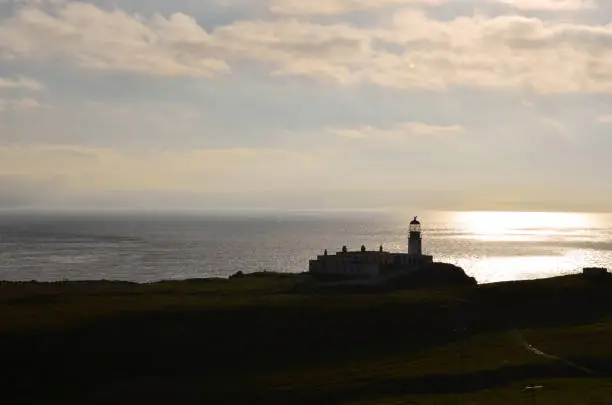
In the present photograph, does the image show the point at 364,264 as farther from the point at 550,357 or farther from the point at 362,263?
the point at 550,357

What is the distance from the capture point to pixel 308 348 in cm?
7194

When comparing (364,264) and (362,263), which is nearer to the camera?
(364,264)

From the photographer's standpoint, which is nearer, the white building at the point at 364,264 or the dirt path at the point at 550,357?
the dirt path at the point at 550,357

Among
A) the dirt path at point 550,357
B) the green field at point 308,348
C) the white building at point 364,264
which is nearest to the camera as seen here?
the green field at point 308,348

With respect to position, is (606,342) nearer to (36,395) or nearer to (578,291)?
(578,291)

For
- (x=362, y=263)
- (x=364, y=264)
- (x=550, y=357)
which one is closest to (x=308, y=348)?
(x=550, y=357)

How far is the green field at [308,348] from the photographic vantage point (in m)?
59.8

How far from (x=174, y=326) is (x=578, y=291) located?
52.4 m

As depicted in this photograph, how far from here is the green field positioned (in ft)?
196

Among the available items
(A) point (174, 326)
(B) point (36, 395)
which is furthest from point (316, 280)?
(B) point (36, 395)

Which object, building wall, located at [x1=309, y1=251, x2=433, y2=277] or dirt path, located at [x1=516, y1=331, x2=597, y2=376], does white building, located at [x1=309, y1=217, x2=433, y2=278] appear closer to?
building wall, located at [x1=309, y1=251, x2=433, y2=277]

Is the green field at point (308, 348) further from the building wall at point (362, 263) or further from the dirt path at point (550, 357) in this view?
the building wall at point (362, 263)

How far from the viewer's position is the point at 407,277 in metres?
99.6

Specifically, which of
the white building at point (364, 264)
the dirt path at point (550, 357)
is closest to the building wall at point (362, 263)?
the white building at point (364, 264)
